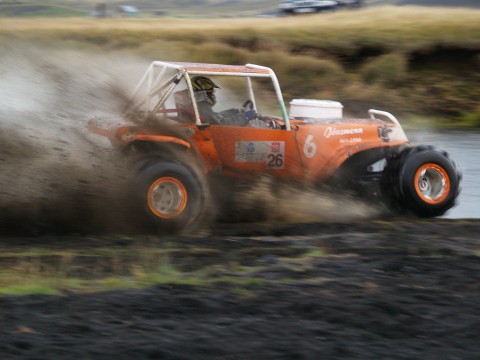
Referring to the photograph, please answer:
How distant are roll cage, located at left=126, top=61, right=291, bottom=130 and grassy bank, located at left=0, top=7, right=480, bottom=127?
39.4 feet

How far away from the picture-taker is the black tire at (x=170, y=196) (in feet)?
26.8

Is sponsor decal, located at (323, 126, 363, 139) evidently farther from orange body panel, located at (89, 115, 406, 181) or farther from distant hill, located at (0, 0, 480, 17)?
distant hill, located at (0, 0, 480, 17)

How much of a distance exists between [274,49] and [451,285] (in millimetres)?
21026

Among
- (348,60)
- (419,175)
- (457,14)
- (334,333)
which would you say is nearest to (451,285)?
(334,333)

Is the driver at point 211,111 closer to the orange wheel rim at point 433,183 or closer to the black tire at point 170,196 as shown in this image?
the black tire at point 170,196

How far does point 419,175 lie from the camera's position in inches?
378

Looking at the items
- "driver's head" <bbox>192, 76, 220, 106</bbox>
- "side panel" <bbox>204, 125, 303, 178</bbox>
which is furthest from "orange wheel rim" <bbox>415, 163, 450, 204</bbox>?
"driver's head" <bbox>192, 76, 220, 106</bbox>

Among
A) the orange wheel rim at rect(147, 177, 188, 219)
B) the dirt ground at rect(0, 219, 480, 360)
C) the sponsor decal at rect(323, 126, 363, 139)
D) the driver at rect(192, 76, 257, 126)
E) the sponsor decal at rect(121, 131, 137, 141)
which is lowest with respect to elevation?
the dirt ground at rect(0, 219, 480, 360)

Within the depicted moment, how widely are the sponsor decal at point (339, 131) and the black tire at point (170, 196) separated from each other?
5.74 ft

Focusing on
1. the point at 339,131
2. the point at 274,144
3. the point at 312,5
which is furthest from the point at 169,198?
the point at 312,5

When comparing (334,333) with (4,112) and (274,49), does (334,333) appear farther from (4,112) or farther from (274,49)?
(274,49)

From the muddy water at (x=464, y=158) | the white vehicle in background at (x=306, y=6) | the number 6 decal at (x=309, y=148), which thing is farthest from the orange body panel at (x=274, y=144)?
the white vehicle in background at (x=306, y=6)

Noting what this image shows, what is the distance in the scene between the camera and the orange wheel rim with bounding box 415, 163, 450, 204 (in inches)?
380

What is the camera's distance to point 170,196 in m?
8.37
